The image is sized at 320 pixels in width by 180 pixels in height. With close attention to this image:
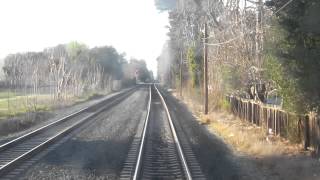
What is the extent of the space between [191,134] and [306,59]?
1005 centimetres

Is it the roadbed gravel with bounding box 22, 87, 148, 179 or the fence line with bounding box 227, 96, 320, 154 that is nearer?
the roadbed gravel with bounding box 22, 87, 148, 179

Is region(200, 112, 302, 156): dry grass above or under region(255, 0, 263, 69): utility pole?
under

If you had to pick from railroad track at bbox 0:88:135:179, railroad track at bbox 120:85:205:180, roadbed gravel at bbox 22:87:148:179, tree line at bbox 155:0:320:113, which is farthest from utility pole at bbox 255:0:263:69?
railroad track at bbox 0:88:135:179

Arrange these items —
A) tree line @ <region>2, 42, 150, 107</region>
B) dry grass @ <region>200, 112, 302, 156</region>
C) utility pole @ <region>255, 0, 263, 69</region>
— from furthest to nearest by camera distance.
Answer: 1. tree line @ <region>2, 42, 150, 107</region>
2. utility pole @ <region>255, 0, 263, 69</region>
3. dry grass @ <region>200, 112, 302, 156</region>

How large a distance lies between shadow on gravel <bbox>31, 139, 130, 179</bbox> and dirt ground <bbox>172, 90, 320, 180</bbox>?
353 cm

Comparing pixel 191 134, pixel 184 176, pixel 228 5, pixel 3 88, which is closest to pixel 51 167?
pixel 184 176

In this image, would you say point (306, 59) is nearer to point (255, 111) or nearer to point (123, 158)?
point (123, 158)

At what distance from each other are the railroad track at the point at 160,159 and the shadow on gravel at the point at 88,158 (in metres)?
0.35

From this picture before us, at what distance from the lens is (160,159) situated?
15.9 meters

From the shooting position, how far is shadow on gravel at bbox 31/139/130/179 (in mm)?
14062

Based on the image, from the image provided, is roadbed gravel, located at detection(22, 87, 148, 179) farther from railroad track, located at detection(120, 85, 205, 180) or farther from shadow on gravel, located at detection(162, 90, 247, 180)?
shadow on gravel, located at detection(162, 90, 247, 180)

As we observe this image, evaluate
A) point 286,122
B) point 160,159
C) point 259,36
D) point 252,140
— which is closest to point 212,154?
point 160,159

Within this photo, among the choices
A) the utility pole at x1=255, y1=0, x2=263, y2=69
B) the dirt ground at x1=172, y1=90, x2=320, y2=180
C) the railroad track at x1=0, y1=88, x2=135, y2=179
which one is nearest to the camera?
the dirt ground at x1=172, y1=90, x2=320, y2=180

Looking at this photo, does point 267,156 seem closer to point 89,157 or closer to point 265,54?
point 265,54
